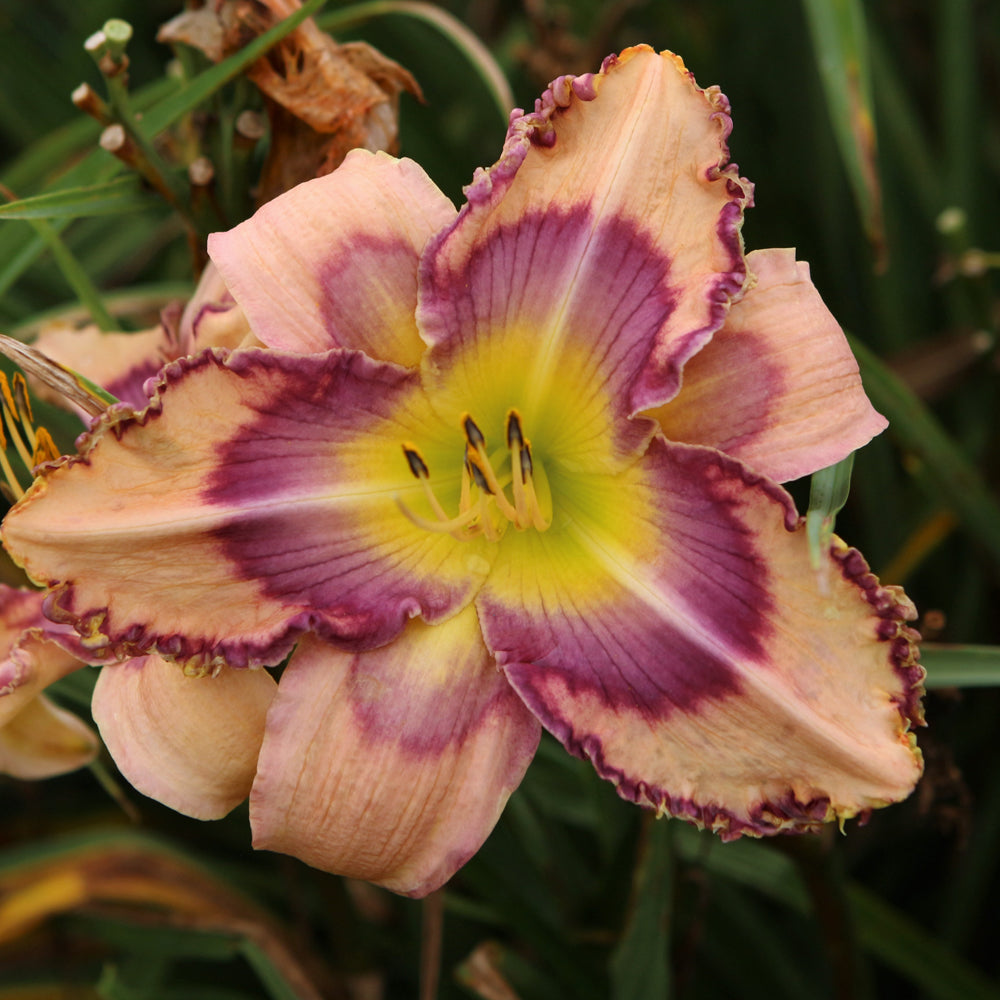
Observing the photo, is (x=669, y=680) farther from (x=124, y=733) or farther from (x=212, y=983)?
(x=212, y=983)

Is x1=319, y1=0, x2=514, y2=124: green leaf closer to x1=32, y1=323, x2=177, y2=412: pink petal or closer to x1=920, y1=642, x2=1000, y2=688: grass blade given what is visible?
x1=32, y1=323, x2=177, y2=412: pink petal

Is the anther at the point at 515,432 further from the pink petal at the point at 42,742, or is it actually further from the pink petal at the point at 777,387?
the pink petal at the point at 42,742

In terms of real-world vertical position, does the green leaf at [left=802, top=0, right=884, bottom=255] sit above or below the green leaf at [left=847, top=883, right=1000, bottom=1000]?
above

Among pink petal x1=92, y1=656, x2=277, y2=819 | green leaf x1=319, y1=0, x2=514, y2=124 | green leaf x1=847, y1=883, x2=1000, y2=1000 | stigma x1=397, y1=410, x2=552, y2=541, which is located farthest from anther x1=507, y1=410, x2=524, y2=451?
green leaf x1=847, y1=883, x2=1000, y2=1000

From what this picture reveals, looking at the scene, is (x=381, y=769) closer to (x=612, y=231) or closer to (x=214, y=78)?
(x=612, y=231)

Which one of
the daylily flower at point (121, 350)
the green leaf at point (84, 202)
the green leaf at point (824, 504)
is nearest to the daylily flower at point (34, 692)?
the daylily flower at point (121, 350)

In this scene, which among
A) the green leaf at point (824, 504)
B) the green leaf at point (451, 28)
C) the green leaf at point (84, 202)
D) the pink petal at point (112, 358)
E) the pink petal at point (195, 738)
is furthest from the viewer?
the green leaf at point (451, 28)
